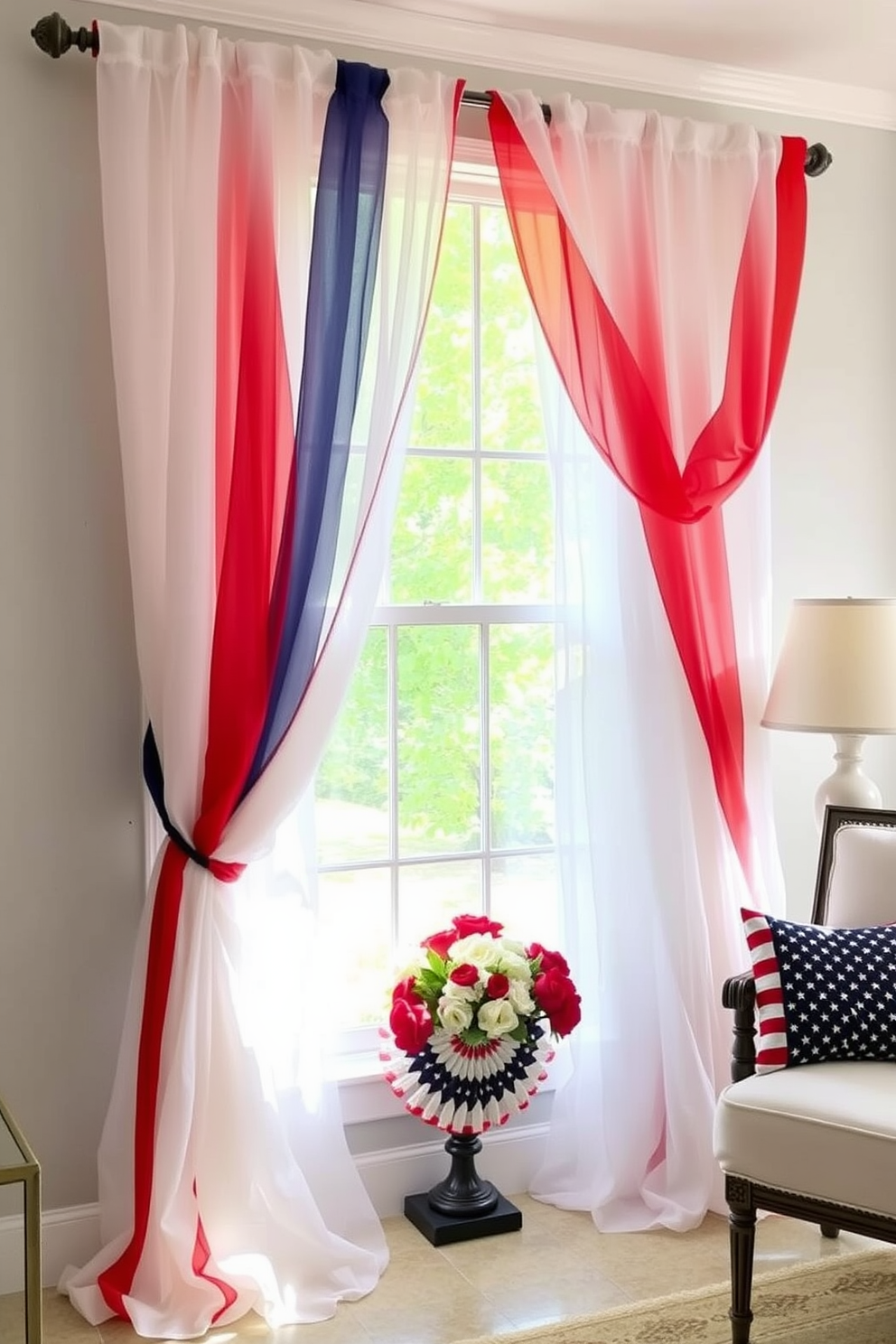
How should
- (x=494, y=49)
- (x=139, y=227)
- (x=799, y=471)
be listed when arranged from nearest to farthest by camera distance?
(x=139, y=227) < (x=494, y=49) < (x=799, y=471)

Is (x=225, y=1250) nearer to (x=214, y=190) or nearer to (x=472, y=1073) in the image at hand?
(x=472, y=1073)

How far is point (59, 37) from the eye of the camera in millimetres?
A: 2799

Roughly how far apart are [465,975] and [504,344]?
1530mm

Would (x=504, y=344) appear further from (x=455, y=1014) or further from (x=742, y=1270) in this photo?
(x=742, y=1270)

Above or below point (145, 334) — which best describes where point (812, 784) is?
below

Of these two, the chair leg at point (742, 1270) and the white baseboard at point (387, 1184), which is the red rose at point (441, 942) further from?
the chair leg at point (742, 1270)

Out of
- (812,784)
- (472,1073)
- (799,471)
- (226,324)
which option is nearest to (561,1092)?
(472,1073)

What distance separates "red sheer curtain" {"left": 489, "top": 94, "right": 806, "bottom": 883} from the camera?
324 centimetres

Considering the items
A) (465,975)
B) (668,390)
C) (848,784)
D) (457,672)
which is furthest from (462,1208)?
(668,390)

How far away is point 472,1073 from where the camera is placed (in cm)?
309

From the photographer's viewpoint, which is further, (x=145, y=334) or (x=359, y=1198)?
(x=359, y=1198)

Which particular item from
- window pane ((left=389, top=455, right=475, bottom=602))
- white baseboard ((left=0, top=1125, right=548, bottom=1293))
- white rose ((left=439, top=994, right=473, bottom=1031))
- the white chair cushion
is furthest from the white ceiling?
white baseboard ((left=0, top=1125, right=548, bottom=1293))

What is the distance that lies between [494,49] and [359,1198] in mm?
2646

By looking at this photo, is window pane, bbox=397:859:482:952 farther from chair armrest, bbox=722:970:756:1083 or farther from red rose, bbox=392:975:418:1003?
chair armrest, bbox=722:970:756:1083
